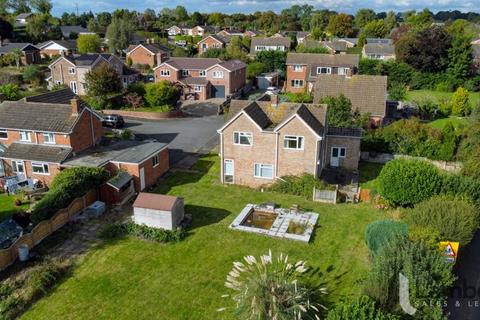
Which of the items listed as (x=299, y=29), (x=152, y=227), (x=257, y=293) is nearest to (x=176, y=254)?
(x=152, y=227)

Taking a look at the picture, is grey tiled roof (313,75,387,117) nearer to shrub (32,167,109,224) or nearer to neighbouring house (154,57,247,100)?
neighbouring house (154,57,247,100)

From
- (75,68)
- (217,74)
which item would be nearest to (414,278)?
(217,74)

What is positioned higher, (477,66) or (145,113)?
(477,66)

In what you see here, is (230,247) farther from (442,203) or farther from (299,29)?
(299,29)

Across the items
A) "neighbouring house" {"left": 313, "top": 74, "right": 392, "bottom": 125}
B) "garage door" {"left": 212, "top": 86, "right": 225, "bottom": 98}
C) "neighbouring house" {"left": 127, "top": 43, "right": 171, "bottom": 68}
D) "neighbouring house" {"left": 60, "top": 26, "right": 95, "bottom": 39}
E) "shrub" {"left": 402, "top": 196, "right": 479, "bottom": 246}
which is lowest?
"shrub" {"left": 402, "top": 196, "right": 479, "bottom": 246}

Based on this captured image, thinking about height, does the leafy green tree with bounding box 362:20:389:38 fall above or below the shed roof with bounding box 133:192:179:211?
above

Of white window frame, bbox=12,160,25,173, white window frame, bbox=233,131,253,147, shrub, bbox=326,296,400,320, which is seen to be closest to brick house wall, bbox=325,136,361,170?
white window frame, bbox=233,131,253,147

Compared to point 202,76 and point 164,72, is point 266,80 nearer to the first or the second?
point 202,76
